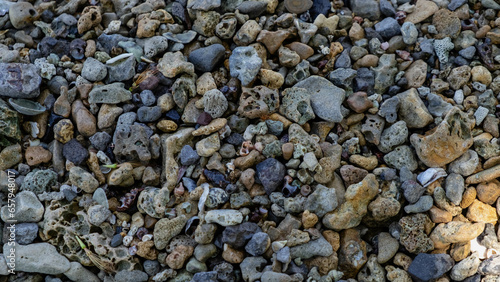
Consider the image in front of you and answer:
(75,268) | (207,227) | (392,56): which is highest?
(392,56)

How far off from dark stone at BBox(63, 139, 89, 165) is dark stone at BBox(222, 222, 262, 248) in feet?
4.37

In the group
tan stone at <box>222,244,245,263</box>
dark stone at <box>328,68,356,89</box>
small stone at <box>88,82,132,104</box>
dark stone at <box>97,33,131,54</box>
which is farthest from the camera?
dark stone at <box>97,33,131,54</box>

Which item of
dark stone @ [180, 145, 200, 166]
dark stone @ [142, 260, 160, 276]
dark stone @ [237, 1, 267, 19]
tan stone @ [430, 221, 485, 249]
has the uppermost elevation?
dark stone @ [237, 1, 267, 19]

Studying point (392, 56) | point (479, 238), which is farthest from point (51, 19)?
point (479, 238)

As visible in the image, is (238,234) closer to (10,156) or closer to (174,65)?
(174,65)

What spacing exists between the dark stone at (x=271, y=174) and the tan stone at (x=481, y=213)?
1.46m

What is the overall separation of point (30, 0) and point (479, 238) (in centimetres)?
462

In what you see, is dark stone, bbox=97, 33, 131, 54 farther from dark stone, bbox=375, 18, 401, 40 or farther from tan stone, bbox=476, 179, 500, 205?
tan stone, bbox=476, 179, 500, 205

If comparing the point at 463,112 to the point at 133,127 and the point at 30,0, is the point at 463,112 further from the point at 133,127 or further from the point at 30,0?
the point at 30,0

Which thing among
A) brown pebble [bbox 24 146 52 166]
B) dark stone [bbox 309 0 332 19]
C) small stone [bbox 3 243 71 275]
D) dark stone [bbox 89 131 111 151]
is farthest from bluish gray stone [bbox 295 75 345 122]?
small stone [bbox 3 243 71 275]

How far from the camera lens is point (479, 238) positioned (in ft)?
10.8

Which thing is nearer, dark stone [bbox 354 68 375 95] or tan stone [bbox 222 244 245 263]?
tan stone [bbox 222 244 245 263]

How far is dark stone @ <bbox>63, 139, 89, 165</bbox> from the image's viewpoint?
3529mm

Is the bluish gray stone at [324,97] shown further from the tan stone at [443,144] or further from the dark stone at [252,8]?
the dark stone at [252,8]
